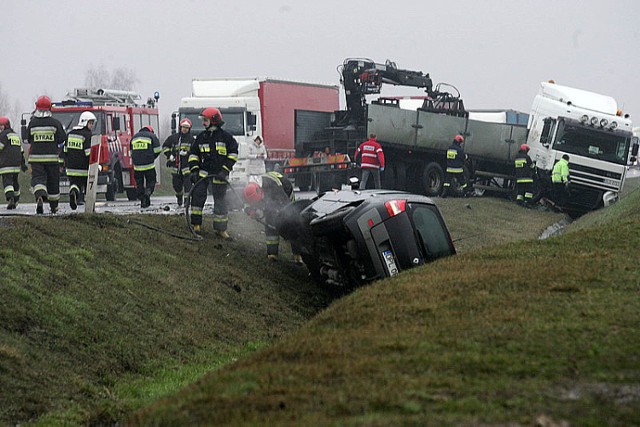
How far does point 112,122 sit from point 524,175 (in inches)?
493

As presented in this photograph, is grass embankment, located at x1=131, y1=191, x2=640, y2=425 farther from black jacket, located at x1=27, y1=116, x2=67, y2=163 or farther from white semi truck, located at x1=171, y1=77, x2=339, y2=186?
white semi truck, located at x1=171, y1=77, x2=339, y2=186

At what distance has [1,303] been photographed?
8398 mm

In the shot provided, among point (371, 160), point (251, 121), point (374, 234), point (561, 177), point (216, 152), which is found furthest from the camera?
point (561, 177)

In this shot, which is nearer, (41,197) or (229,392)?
(229,392)

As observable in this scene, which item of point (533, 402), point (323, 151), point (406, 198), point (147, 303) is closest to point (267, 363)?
point (533, 402)

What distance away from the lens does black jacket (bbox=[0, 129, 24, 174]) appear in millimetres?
16969

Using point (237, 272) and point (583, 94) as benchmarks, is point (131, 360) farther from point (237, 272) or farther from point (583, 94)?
point (583, 94)

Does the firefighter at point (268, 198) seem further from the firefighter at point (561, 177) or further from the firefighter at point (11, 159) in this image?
the firefighter at point (561, 177)

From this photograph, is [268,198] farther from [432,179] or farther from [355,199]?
[432,179]

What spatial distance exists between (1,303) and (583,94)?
24.9 metres

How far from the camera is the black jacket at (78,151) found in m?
16.2

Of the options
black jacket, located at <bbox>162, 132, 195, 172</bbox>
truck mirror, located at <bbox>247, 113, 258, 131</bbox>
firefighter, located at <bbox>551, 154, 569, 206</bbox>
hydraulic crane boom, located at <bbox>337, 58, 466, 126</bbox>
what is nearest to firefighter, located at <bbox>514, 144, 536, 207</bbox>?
firefighter, located at <bbox>551, 154, 569, 206</bbox>

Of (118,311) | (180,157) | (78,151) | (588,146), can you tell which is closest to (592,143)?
(588,146)

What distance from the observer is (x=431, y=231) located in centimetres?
1118
